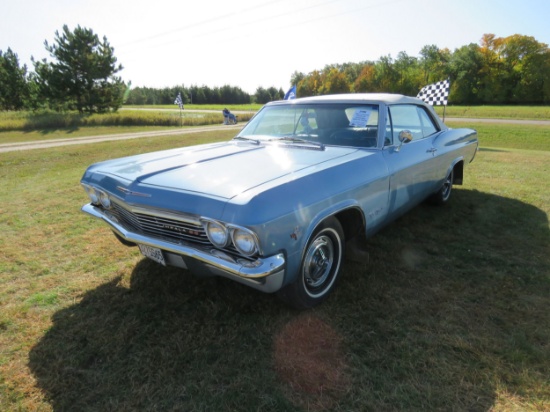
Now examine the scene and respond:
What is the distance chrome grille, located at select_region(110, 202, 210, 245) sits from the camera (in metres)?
2.08

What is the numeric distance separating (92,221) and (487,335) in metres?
4.38

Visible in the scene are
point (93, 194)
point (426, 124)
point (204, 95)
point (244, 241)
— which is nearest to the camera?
point (244, 241)

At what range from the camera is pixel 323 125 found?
10.8 ft

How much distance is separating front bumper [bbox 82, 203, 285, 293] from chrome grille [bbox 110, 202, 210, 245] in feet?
0.14

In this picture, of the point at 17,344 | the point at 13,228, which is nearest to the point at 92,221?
the point at 13,228

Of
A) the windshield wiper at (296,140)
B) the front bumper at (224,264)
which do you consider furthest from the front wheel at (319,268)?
the windshield wiper at (296,140)

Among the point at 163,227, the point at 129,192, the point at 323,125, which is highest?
the point at 323,125

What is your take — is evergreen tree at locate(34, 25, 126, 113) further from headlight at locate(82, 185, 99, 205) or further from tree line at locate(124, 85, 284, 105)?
tree line at locate(124, 85, 284, 105)

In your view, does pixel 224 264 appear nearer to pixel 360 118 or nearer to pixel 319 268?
pixel 319 268

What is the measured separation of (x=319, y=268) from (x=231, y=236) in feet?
2.86

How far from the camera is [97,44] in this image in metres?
29.3

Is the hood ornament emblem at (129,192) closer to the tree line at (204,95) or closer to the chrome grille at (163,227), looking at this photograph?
the chrome grille at (163,227)

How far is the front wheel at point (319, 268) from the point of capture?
2.30 m

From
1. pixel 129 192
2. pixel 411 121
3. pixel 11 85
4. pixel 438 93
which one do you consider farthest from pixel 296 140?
pixel 11 85
